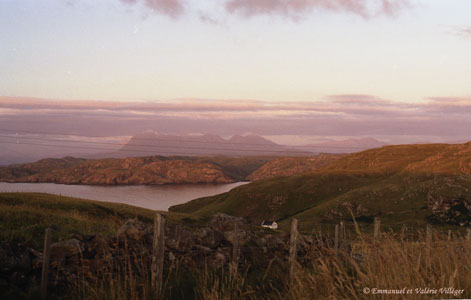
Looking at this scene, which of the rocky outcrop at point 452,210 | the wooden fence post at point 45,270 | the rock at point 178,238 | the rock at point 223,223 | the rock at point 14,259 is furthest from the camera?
the rocky outcrop at point 452,210

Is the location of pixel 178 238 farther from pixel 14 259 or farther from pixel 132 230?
pixel 14 259

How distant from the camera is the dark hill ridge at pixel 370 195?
89500mm

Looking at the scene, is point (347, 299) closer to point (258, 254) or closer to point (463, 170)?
point (258, 254)

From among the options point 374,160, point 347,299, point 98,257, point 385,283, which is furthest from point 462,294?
point 374,160

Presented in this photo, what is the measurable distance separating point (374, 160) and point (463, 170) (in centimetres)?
6870

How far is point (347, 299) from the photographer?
5289mm

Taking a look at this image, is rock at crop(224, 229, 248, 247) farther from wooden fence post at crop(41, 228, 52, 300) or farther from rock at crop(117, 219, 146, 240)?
wooden fence post at crop(41, 228, 52, 300)

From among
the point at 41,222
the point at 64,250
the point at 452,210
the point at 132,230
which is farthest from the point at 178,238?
the point at 452,210

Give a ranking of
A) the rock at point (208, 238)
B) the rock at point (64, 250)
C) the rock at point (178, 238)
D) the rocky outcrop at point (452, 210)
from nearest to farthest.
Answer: the rock at point (64, 250)
the rock at point (178, 238)
the rock at point (208, 238)
the rocky outcrop at point (452, 210)

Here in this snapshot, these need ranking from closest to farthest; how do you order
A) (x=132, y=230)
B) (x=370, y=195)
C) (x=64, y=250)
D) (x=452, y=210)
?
(x=64, y=250)
(x=132, y=230)
(x=452, y=210)
(x=370, y=195)

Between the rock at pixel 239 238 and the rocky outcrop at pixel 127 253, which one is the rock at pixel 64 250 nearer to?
the rocky outcrop at pixel 127 253

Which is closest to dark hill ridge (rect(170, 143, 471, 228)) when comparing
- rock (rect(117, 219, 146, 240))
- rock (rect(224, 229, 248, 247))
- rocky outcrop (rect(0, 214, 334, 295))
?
rock (rect(224, 229, 248, 247))

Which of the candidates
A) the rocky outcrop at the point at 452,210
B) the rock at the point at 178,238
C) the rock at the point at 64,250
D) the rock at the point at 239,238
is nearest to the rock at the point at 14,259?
the rock at the point at 64,250

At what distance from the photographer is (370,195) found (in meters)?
111
